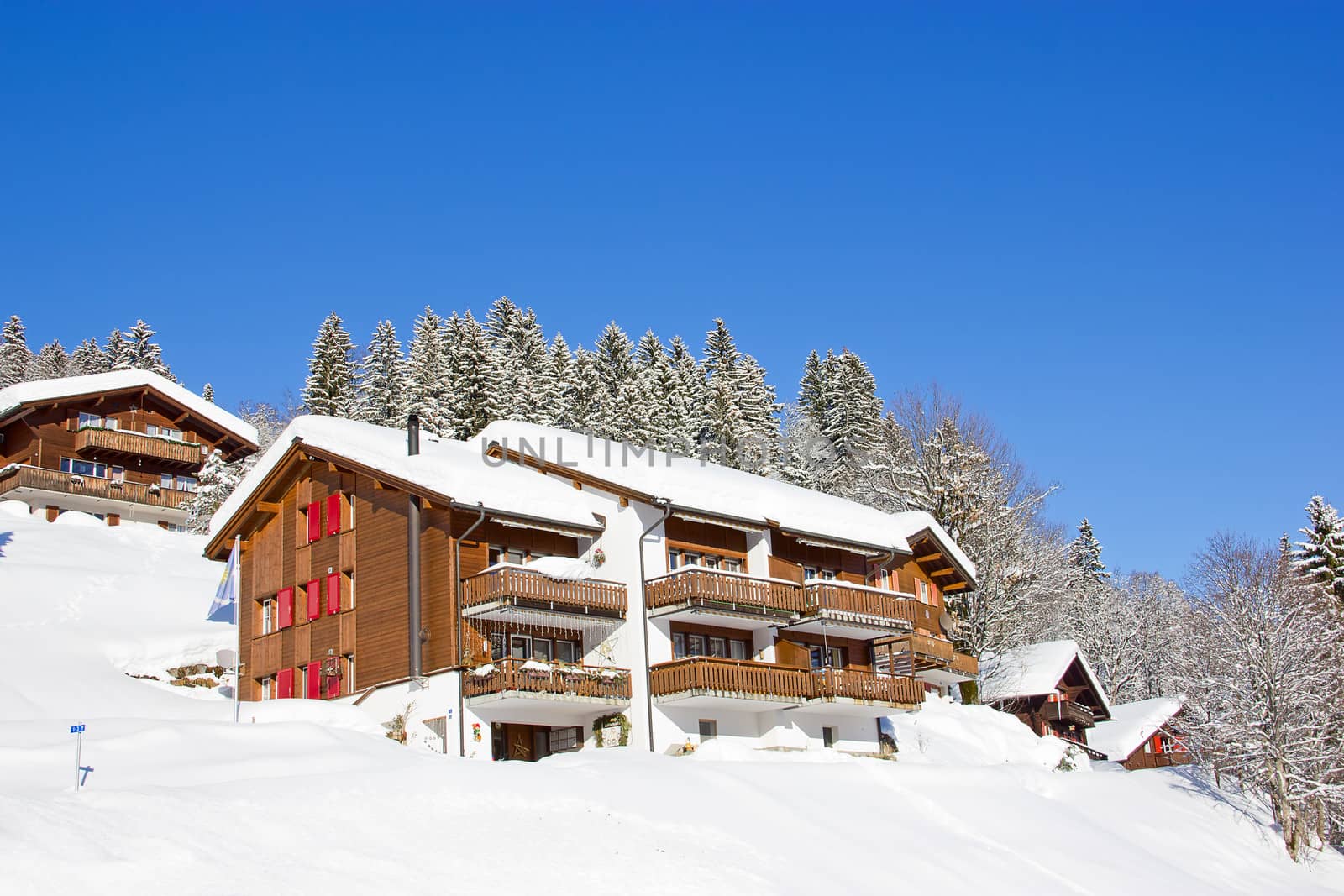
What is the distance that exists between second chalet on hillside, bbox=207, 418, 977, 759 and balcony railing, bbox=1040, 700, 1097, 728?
1545 centimetres


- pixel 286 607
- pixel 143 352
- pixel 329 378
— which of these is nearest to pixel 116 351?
pixel 143 352

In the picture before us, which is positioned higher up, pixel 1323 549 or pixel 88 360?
pixel 88 360

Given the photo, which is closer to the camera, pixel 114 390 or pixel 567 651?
pixel 567 651

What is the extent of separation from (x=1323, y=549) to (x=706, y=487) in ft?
97.1

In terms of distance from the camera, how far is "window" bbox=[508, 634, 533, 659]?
3241cm

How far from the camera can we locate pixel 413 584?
32.4 m

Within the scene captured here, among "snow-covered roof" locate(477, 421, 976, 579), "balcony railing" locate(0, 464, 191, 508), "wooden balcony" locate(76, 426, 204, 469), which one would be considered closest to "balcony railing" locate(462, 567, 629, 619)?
"snow-covered roof" locate(477, 421, 976, 579)

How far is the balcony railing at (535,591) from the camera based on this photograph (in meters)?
30.8

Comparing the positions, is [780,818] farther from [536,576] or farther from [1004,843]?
[536,576]

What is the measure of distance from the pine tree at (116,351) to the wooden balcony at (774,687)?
60.8 metres

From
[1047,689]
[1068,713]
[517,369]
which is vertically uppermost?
[517,369]

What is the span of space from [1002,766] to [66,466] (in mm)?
42085

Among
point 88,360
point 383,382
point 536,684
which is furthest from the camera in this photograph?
point 88,360

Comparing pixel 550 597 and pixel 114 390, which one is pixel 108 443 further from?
pixel 550 597
